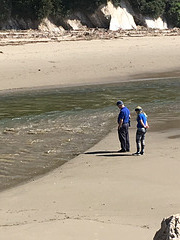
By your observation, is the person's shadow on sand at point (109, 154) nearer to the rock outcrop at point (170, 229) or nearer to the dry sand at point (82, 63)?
the rock outcrop at point (170, 229)

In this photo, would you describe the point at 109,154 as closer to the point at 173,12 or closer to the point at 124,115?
the point at 124,115

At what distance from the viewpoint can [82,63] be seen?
29.7 meters

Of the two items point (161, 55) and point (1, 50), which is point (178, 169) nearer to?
point (1, 50)

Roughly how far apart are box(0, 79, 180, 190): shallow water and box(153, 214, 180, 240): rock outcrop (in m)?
5.64

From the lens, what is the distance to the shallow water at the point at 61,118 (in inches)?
476

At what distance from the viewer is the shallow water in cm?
1208

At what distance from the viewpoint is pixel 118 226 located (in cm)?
655

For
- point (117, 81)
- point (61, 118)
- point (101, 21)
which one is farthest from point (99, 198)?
point (101, 21)

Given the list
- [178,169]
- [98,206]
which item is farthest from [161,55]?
[98,206]

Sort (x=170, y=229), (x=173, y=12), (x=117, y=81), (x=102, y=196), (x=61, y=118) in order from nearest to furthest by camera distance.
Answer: (x=170, y=229) → (x=102, y=196) → (x=61, y=118) → (x=117, y=81) → (x=173, y=12)

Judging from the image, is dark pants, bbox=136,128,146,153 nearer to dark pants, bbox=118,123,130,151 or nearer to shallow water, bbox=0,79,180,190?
dark pants, bbox=118,123,130,151

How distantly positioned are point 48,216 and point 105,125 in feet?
28.5

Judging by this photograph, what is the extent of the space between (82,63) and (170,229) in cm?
2530

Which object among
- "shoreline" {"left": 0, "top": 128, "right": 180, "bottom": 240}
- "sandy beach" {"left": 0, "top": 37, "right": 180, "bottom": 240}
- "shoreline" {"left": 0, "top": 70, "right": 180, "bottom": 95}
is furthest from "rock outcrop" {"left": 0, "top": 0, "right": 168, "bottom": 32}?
"shoreline" {"left": 0, "top": 128, "right": 180, "bottom": 240}
